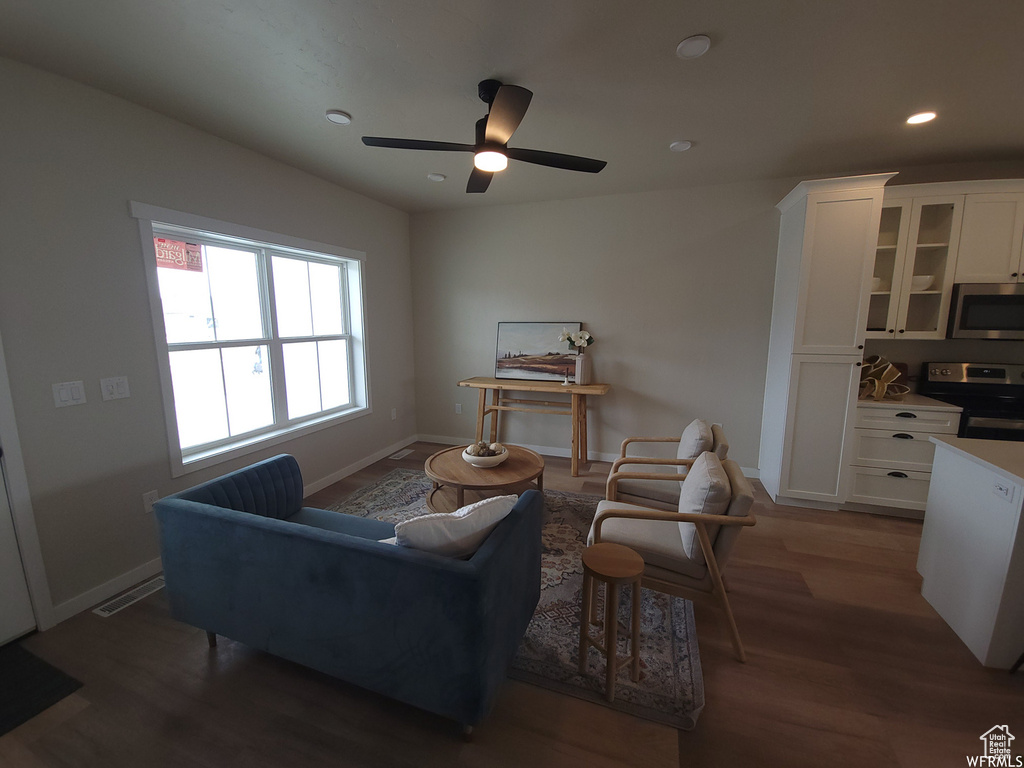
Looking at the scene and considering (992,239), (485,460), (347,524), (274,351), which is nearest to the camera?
(347,524)

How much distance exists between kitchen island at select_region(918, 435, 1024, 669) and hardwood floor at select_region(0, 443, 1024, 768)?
0.11 meters

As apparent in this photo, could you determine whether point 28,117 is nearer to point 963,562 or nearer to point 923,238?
point 963,562

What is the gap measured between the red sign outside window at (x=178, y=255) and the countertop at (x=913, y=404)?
4734 millimetres

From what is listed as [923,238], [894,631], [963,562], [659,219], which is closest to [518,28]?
[659,219]

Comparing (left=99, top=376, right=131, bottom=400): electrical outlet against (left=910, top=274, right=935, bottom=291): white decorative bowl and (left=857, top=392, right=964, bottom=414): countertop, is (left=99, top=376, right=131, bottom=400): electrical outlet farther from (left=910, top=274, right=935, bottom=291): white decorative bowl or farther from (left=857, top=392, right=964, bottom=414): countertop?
(left=910, top=274, right=935, bottom=291): white decorative bowl

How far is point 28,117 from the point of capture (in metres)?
1.77

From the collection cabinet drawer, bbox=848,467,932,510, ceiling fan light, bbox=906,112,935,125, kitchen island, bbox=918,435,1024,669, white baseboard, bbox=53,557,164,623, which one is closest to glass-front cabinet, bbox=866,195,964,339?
ceiling fan light, bbox=906,112,935,125

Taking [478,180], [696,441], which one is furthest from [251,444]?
[696,441]

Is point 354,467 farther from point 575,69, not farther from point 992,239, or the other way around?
point 992,239

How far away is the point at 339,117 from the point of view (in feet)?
7.41

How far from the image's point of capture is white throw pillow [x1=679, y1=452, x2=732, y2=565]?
1598mm

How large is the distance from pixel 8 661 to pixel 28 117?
2392 millimetres

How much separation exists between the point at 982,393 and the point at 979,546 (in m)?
A: 1.97

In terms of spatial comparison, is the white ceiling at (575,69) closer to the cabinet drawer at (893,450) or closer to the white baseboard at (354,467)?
the cabinet drawer at (893,450)
